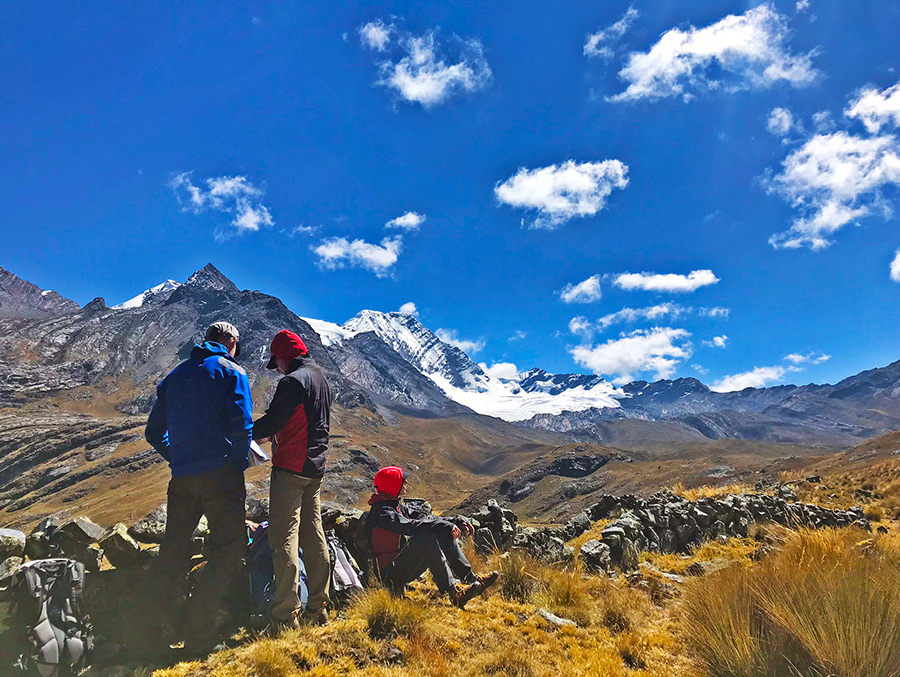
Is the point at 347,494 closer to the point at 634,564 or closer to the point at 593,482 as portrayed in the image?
the point at 593,482

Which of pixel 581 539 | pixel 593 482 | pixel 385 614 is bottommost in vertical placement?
pixel 593 482

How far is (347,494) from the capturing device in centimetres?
14262

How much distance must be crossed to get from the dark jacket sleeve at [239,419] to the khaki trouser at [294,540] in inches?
20.4

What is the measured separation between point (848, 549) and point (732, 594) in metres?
2.00

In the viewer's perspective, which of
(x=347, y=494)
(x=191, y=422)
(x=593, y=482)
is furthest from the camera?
(x=347, y=494)

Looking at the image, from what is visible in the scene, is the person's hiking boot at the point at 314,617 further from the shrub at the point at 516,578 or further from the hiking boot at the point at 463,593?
the shrub at the point at 516,578

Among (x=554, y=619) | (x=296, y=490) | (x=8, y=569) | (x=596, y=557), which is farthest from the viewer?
(x=596, y=557)

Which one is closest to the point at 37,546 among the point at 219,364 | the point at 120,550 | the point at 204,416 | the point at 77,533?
the point at 77,533

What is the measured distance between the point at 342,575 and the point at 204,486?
90.7 inches

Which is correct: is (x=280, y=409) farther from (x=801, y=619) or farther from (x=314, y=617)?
(x=801, y=619)

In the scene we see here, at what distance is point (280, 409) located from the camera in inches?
203

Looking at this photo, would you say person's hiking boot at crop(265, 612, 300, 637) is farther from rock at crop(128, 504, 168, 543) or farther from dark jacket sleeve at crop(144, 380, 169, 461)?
Result: dark jacket sleeve at crop(144, 380, 169, 461)

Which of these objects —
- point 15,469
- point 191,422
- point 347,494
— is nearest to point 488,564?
point 191,422

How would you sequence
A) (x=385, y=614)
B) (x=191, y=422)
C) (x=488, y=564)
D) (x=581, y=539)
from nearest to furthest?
(x=191, y=422), (x=385, y=614), (x=488, y=564), (x=581, y=539)
